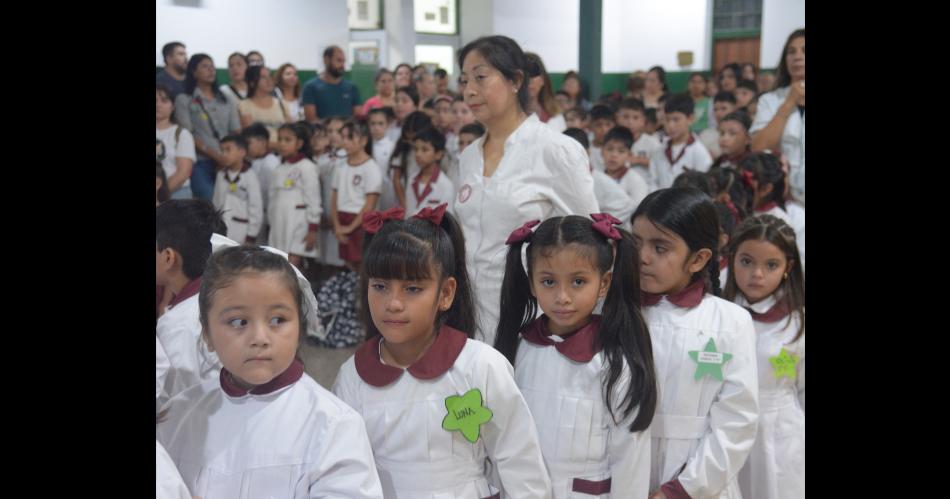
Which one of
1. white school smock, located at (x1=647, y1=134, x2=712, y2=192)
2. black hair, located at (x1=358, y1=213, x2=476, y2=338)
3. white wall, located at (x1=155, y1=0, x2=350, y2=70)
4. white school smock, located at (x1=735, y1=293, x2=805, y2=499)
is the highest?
white wall, located at (x1=155, y1=0, x2=350, y2=70)

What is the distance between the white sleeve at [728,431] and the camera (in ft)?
5.77

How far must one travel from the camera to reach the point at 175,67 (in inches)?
212

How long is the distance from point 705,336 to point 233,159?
3878 millimetres

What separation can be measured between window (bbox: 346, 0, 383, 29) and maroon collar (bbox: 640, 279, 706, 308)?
863 cm

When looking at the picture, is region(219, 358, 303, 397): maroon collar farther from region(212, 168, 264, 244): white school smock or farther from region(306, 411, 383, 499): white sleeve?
region(212, 168, 264, 244): white school smock

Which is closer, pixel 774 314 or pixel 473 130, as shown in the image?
pixel 774 314

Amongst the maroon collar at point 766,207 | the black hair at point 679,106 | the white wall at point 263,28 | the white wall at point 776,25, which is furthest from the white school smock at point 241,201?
the white wall at point 776,25

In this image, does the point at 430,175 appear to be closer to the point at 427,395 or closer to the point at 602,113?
the point at 602,113

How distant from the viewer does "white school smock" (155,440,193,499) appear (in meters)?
1.21

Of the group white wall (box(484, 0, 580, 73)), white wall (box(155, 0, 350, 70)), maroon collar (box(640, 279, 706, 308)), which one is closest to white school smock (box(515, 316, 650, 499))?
maroon collar (box(640, 279, 706, 308))

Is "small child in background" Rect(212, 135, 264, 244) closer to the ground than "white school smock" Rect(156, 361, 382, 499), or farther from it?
farther from it

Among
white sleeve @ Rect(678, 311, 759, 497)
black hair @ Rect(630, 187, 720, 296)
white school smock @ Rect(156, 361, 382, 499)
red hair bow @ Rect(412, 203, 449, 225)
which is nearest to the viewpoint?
white school smock @ Rect(156, 361, 382, 499)

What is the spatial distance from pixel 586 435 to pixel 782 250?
898 mm

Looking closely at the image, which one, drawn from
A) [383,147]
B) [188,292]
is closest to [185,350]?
[188,292]
